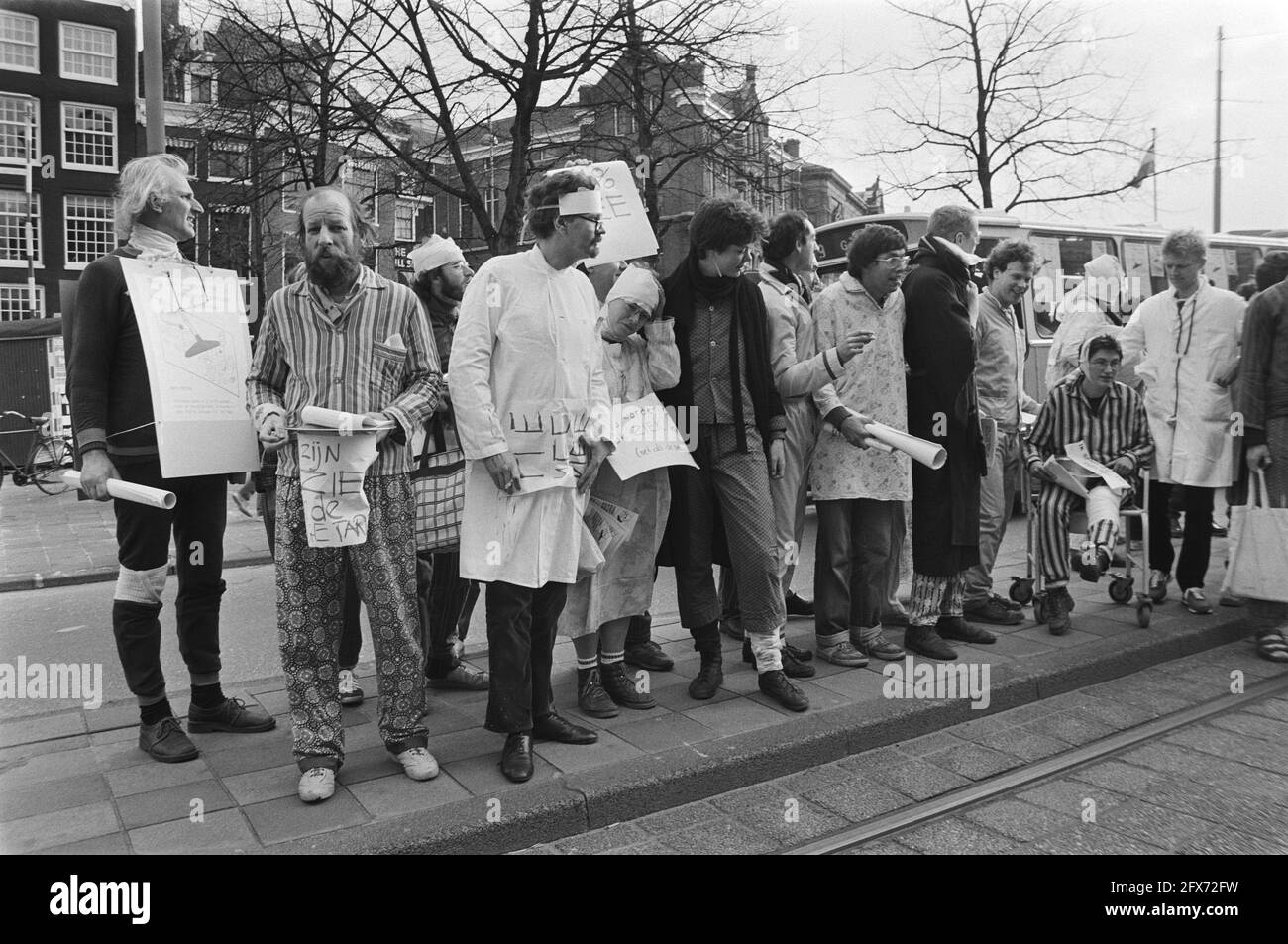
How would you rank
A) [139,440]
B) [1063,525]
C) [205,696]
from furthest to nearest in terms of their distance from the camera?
[1063,525]
[205,696]
[139,440]

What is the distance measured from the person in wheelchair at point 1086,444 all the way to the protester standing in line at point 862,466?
1215 mm

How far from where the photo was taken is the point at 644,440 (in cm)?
415

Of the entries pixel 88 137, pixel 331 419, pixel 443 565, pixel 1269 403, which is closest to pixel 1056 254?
pixel 1269 403

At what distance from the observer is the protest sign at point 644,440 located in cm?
408

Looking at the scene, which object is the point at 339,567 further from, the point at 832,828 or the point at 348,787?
the point at 832,828

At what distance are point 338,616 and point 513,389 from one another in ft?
3.31

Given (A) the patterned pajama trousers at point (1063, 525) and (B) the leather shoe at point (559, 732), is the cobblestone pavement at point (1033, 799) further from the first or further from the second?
(A) the patterned pajama trousers at point (1063, 525)

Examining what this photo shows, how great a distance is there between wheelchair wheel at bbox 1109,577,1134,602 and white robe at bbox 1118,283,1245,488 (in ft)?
2.21

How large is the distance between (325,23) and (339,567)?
1212 centimetres

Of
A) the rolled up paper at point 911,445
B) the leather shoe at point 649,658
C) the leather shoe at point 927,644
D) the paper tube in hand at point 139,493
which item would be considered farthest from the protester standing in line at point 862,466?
the paper tube in hand at point 139,493

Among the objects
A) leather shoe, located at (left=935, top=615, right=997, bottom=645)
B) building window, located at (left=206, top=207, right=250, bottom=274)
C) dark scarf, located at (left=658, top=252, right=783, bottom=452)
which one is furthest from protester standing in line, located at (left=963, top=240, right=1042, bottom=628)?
building window, located at (left=206, top=207, right=250, bottom=274)

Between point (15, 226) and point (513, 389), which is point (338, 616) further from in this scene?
point (15, 226)

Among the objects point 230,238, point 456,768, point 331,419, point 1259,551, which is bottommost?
point 456,768
